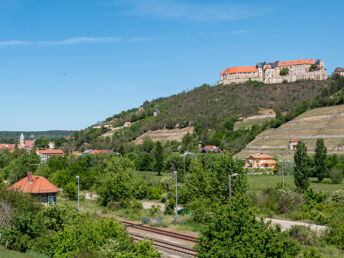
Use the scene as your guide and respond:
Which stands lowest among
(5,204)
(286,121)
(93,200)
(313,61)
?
(93,200)

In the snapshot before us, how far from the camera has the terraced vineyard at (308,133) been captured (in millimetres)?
97250

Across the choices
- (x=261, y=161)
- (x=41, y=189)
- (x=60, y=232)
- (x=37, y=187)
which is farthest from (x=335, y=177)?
(x=60, y=232)

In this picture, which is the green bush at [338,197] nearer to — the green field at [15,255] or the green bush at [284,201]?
the green bush at [284,201]

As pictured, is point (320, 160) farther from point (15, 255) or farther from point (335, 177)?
point (15, 255)

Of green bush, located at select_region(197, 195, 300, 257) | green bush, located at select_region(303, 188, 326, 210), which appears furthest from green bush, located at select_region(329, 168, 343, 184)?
green bush, located at select_region(197, 195, 300, 257)

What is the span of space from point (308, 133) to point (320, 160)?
38068mm

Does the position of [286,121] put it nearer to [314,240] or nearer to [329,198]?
[329,198]

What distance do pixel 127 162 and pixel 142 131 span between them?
110 metres

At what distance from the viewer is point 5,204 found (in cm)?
3045

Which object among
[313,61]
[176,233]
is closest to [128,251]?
[176,233]

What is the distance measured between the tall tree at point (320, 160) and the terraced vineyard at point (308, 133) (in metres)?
20.5

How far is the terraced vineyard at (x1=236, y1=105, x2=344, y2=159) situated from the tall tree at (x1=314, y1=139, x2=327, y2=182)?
20.5 m

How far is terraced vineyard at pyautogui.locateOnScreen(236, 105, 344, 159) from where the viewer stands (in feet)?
319

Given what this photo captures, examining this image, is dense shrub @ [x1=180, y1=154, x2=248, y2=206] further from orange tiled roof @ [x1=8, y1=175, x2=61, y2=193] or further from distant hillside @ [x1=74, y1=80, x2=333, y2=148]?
distant hillside @ [x1=74, y1=80, x2=333, y2=148]
